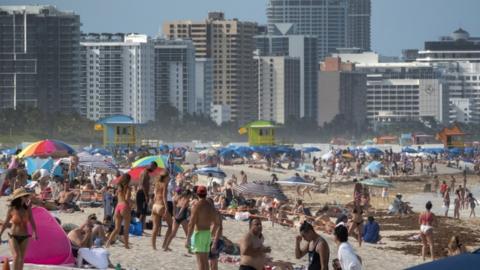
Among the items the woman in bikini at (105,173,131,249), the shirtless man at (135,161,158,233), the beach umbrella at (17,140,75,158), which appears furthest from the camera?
the beach umbrella at (17,140,75,158)

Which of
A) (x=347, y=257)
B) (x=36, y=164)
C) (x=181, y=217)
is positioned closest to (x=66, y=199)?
(x=181, y=217)

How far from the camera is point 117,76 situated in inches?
7219

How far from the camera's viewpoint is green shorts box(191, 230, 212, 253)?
14.8 meters

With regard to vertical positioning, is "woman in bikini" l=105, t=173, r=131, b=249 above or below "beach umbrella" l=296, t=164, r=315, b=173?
above

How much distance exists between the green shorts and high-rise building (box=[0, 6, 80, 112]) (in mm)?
144511

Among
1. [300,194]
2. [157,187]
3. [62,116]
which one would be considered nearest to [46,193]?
[157,187]

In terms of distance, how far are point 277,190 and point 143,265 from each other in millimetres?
9906

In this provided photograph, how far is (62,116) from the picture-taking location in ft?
443

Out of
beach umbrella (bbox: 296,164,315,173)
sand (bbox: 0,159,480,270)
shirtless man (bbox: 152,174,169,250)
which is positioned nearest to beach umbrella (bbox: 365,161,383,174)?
beach umbrella (bbox: 296,164,315,173)

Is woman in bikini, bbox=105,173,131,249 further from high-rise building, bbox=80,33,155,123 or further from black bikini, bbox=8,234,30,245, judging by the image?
high-rise building, bbox=80,33,155,123

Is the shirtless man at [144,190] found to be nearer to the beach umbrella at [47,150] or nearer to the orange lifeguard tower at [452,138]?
the beach umbrella at [47,150]

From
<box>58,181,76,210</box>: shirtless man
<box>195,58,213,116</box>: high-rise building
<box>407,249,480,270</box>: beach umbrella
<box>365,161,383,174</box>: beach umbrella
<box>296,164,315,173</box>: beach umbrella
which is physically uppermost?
<box>195,58,213,116</box>: high-rise building

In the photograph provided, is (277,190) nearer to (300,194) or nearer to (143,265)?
(143,265)

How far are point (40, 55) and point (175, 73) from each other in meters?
28.6
